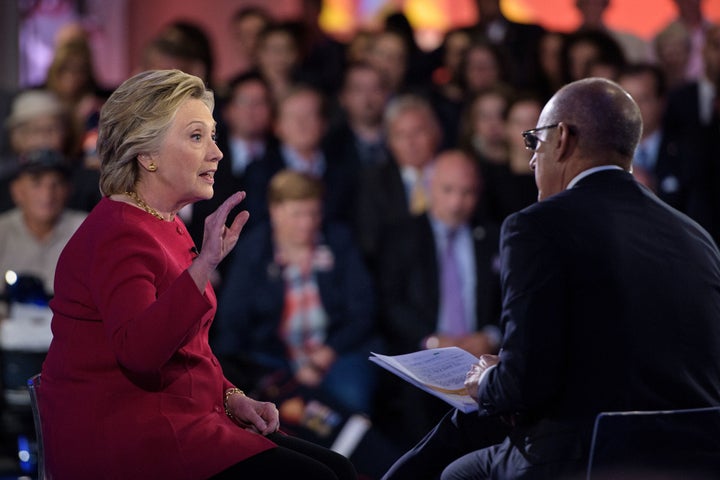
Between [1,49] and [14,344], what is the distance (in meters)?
3.78

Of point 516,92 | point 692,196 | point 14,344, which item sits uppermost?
point 516,92

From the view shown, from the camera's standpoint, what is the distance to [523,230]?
2408mm

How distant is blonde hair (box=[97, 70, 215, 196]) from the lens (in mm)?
2393

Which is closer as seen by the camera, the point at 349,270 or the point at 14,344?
the point at 14,344

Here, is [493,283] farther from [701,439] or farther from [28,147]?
[701,439]

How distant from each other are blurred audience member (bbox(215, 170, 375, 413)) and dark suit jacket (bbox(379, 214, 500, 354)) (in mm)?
130

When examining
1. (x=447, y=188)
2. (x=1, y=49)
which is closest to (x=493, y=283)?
(x=447, y=188)

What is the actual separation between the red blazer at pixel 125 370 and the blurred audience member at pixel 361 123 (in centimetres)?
378

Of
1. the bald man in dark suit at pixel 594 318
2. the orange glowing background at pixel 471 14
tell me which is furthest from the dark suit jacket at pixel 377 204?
the bald man in dark suit at pixel 594 318

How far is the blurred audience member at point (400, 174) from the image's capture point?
5.74m

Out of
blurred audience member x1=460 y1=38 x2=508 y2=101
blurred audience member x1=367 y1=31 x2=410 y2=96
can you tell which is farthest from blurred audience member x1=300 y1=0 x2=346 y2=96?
blurred audience member x1=460 y1=38 x2=508 y2=101

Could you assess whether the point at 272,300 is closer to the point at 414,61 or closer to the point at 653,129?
the point at 653,129

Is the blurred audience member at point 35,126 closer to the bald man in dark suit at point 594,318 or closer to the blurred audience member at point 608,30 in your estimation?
the blurred audience member at point 608,30

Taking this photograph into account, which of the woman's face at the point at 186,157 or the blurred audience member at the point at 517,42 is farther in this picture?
the blurred audience member at the point at 517,42
